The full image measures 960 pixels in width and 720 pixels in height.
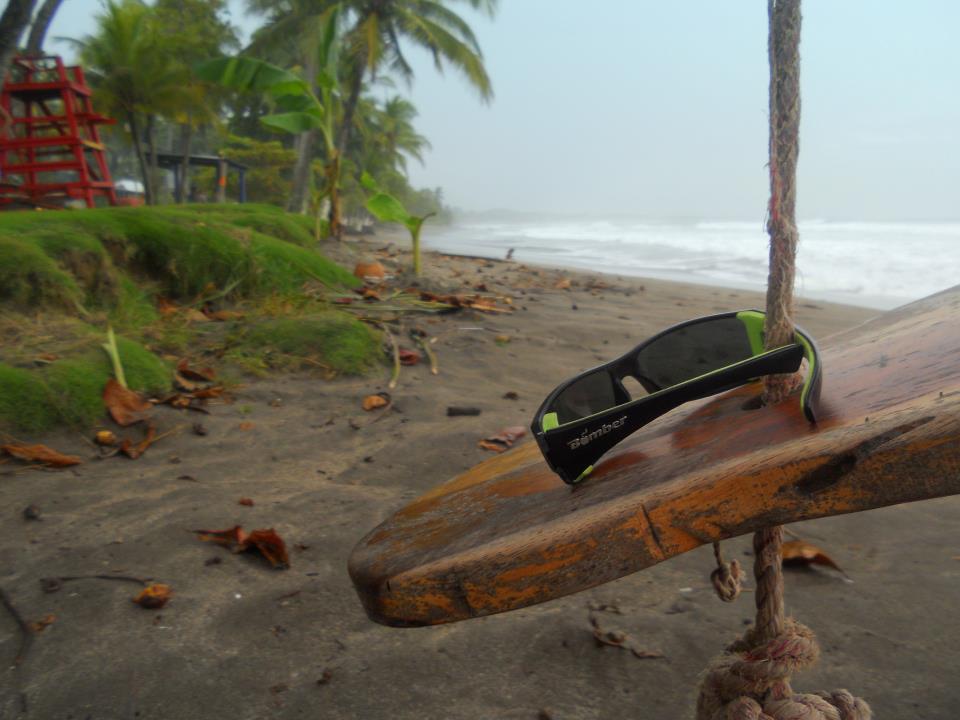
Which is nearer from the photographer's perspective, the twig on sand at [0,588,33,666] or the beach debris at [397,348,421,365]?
the twig on sand at [0,588,33,666]

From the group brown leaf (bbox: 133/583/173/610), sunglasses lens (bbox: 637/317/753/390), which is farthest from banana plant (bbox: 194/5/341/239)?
sunglasses lens (bbox: 637/317/753/390)

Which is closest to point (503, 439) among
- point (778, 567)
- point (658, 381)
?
point (658, 381)

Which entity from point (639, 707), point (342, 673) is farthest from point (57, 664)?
point (639, 707)

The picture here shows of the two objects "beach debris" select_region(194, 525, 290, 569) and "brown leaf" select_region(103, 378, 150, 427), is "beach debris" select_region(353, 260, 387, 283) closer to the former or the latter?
"brown leaf" select_region(103, 378, 150, 427)

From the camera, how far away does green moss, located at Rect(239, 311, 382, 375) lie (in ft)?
12.6

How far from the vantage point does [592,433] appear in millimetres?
854

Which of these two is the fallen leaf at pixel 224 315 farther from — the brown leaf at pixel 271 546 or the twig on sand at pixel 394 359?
the brown leaf at pixel 271 546

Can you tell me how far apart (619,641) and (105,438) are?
2.01m

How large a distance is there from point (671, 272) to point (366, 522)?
39.2 feet

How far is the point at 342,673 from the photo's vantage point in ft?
4.81

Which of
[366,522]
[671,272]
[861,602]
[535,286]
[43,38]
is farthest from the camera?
[671,272]

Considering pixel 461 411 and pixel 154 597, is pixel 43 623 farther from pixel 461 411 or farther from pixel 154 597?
pixel 461 411

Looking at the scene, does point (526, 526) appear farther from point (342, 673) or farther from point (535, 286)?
point (535, 286)

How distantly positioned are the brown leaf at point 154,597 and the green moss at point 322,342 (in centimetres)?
208
